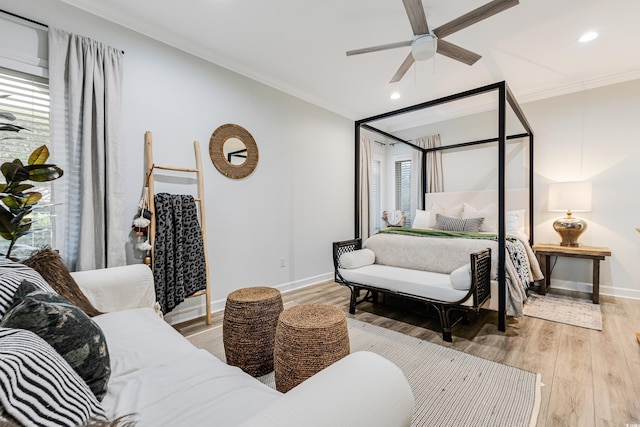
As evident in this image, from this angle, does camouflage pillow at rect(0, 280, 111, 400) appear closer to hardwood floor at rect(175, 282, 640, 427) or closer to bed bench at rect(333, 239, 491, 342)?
hardwood floor at rect(175, 282, 640, 427)

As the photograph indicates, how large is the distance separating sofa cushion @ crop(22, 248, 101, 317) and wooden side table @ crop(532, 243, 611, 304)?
4.37m

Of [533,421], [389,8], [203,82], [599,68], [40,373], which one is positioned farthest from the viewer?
[599,68]

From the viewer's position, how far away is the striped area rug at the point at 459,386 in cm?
149

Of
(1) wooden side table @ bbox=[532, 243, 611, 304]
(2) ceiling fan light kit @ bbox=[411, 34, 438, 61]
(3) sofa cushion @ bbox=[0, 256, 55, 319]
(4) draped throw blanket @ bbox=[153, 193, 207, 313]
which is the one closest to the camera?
(3) sofa cushion @ bbox=[0, 256, 55, 319]

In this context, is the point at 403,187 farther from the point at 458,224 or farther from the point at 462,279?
the point at 462,279

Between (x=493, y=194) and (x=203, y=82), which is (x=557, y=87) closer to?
(x=493, y=194)

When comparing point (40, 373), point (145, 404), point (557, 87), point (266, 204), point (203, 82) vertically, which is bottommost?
point (145, 404)

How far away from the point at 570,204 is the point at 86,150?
487cm

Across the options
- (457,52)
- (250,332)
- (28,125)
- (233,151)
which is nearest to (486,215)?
(457,52)

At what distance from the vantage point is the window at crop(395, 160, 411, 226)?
17.5 ft

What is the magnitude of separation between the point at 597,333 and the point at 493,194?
83.0 inches

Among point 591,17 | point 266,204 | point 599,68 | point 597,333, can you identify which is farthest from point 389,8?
point 597,333

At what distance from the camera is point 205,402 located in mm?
911

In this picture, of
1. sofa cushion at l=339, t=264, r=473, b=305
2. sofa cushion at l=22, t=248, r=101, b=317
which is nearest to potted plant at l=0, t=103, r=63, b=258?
sofa cushion at l=22, t=248, r=101, b=317
